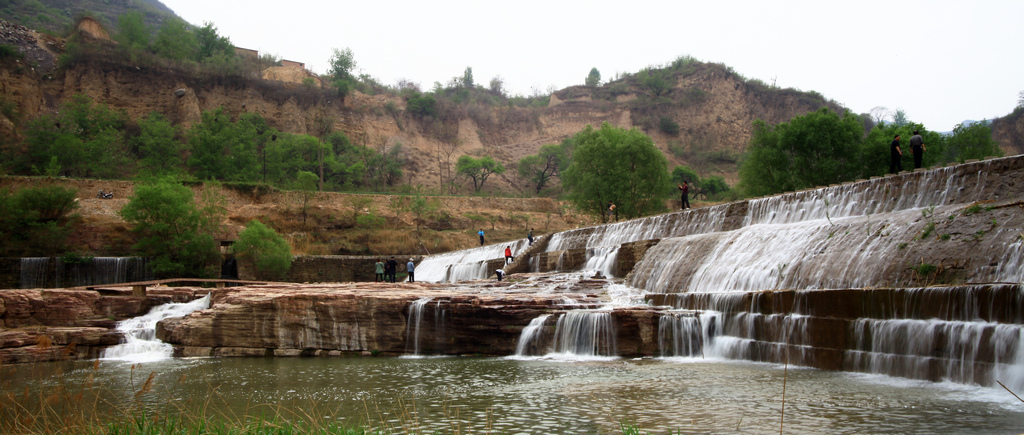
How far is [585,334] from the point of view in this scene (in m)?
13.0

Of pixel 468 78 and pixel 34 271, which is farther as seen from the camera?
pixel 468 78

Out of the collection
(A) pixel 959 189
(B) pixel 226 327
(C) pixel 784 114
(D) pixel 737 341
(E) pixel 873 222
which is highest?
(C) pixel 784 114

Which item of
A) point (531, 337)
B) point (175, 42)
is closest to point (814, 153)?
point (531, 337)

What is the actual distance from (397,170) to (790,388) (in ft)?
201

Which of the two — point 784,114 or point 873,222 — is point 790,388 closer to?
point 873,222

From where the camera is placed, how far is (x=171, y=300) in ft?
60.5

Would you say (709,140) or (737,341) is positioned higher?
(709,140)

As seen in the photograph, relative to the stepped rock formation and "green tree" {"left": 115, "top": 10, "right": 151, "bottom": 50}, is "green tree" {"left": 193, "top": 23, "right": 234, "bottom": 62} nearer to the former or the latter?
Result: "green tree" {"left": 115, "top": 10, "right": 151, "bottom": 50}

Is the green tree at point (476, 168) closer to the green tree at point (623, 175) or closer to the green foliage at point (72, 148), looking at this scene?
the green tree at point (623, 175)

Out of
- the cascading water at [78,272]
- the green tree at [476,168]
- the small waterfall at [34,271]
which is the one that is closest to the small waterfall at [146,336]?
the cascading water at [78,272]

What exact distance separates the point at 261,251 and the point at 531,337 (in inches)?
1017

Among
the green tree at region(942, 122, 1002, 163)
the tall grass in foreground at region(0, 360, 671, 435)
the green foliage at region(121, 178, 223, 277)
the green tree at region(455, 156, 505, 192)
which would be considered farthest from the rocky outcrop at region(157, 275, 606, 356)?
the green tree at region(455, 156, 505, 192)

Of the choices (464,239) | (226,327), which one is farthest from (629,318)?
(464,239)

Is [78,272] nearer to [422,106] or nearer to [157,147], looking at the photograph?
[157,147]
